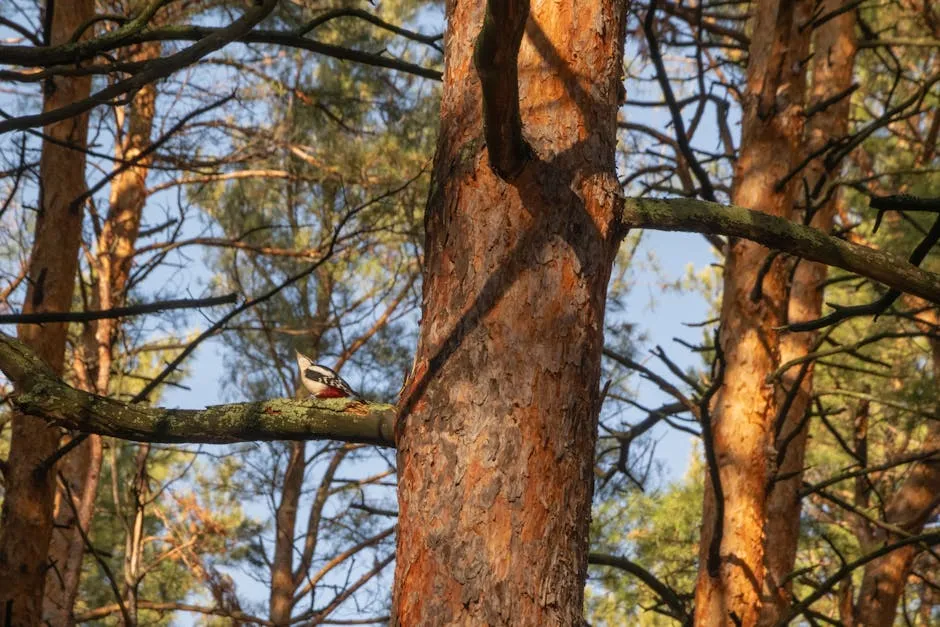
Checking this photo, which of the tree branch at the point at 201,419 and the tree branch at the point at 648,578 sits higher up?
the tree branch at the point at 648,578

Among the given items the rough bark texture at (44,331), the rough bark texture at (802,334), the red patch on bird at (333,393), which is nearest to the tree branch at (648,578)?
the rough bark texture at (802,334)

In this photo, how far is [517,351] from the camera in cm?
206

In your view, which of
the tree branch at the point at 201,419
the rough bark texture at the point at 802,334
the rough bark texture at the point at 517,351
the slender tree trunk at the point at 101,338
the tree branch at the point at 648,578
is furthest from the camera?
the slender tree trunk at the point at 101,338

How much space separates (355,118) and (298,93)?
797 mm

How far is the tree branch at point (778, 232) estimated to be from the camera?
90.4 inches

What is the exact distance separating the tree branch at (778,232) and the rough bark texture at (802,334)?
1.76m

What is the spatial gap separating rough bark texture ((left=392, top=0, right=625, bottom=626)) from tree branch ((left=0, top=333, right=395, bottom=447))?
130 mm

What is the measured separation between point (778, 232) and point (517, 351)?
2.31ft

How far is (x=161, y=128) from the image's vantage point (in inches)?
340

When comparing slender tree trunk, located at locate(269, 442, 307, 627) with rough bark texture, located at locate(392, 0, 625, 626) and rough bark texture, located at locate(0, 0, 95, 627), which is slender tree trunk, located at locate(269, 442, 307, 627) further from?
rough bark texture, located at locate(392, 0, 625, 626)

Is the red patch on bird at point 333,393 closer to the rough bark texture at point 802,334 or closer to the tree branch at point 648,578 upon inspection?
the tree branch at point 648,578

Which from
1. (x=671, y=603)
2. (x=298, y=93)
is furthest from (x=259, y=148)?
(x=671, y=603)

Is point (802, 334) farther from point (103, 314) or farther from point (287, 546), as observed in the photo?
point (287, 546)

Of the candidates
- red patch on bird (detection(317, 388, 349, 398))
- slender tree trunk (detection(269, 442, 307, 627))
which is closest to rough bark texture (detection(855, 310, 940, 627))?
red patch on bird (detection(317, 388, 349, 398))
